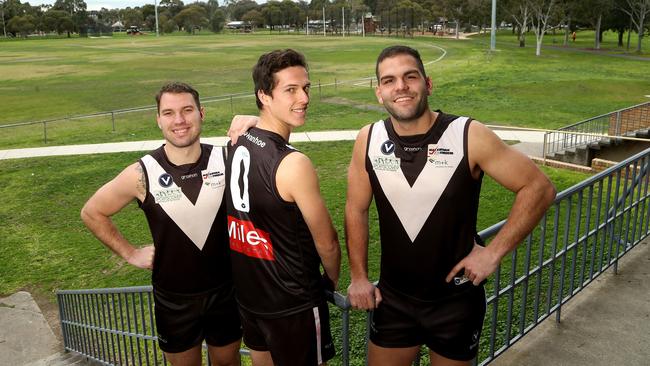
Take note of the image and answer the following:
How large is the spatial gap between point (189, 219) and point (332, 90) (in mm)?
29097

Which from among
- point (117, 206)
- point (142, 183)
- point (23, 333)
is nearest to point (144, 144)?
point (23, 333)

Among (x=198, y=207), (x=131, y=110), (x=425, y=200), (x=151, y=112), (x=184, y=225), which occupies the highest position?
(x=425, y=200)

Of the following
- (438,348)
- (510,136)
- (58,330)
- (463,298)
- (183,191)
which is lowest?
(58,330)

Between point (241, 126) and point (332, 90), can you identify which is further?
point (332, 90)

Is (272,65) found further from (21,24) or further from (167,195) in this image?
(21,24)

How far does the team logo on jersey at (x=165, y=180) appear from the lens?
11.3 feet

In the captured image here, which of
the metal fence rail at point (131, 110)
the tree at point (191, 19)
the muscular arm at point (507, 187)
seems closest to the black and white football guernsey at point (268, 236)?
the muscular arm at point (507, 187)

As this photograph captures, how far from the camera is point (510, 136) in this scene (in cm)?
A: 1895

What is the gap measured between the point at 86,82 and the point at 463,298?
1656 inches

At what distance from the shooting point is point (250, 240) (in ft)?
9.77

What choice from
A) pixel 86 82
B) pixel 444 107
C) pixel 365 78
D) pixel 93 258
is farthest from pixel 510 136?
pixel 86 82

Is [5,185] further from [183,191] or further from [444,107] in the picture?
[444,107]

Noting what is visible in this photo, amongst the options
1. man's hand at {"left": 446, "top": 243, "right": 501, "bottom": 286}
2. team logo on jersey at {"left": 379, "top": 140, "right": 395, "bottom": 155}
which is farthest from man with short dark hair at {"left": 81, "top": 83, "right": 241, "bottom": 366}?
man's hand at {"left": 446, "top": 243, "right": 501, "bottom": 286}

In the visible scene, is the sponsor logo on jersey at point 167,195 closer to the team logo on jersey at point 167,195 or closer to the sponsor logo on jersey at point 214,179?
the team logo on jersey at point 167,195
